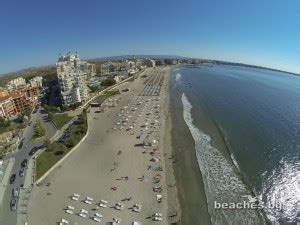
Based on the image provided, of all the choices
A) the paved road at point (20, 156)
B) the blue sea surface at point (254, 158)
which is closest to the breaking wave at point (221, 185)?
the blue sea surface at point (254, 158)

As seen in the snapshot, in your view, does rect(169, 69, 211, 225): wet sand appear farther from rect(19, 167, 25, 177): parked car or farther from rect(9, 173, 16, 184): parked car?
rect(9, 173, 16, 184): parked car

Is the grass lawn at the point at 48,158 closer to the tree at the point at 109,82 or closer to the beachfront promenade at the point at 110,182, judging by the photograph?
the beachfront promenade at the point at 110,182

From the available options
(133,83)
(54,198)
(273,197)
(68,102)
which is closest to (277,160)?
(273,197)

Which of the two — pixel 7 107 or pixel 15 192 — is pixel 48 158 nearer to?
pixel 15 192

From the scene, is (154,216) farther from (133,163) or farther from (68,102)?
(68,102)

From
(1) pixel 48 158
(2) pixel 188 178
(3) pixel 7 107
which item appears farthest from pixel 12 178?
(3) pixel 7 107
